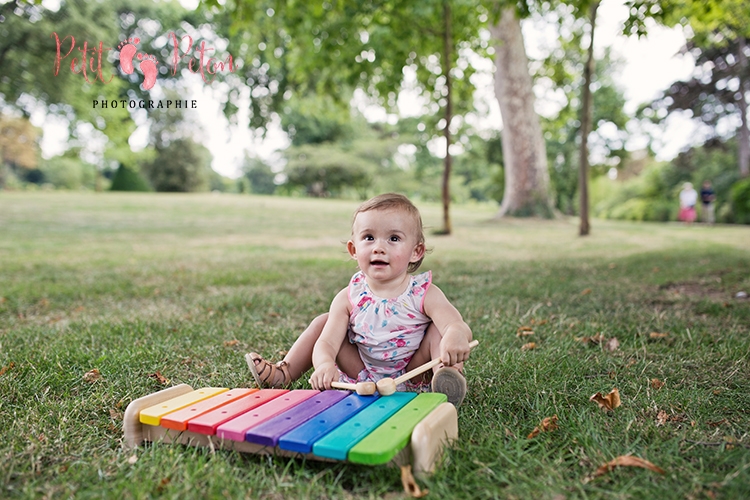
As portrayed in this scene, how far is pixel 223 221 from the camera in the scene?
17.4 metres

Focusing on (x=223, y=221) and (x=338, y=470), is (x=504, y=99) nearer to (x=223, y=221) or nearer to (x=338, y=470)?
(x=223, y=221)

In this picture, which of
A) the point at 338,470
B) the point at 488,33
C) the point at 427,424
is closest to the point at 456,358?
the point at 427,424

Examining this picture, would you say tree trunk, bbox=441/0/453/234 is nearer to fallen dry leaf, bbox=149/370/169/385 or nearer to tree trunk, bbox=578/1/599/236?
tree trunk, bbox=578/1/599/236

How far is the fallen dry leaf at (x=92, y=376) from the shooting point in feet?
8.18

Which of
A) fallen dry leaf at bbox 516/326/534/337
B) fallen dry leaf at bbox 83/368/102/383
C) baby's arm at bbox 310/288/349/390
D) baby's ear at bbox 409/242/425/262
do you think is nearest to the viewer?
baby's arm at bbox 310/288/349/390

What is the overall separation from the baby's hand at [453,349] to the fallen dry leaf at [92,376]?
5.37 feet

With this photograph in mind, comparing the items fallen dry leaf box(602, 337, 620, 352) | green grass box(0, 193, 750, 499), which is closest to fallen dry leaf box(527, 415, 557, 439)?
green grass box(0, 193, 750, 499)

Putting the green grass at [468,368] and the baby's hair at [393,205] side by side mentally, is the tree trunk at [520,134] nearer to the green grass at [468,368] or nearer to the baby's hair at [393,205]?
the green grass at [468,368]

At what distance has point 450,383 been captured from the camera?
6.84ft

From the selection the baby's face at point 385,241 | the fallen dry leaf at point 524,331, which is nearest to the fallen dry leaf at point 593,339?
the fallen dry leaf at point 524,331

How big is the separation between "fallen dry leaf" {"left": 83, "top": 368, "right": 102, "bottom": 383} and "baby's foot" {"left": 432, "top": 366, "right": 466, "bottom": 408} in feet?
5.25

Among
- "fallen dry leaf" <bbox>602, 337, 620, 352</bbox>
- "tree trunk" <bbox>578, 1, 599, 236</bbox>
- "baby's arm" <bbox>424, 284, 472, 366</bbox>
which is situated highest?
"tree trunk" <bbox>578, 1, 599, 236</bbox>

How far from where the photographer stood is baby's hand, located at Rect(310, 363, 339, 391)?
2129 mm

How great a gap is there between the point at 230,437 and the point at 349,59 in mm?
9467
